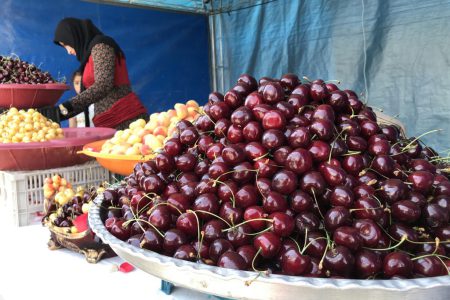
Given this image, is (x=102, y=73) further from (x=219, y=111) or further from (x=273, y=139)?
(x=273, y=139)

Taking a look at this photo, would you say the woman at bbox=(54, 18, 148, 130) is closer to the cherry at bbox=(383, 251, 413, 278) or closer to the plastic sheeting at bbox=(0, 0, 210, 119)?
the plastic sheeting at bbox=(0, 0, 210, 119)

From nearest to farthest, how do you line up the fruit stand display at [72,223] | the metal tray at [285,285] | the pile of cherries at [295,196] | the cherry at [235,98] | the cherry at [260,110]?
the metal tray at [285,285]
the pile of cherries at [295,196]
the cherry at [260,110]
the cherry at [235,98]
the fruit stand display at [72,223]

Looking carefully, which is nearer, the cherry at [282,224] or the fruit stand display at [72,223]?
the cherry at [282,224]

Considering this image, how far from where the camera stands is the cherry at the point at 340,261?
67cm

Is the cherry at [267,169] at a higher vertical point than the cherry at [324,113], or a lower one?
lower

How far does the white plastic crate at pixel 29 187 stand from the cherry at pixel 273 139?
1.39m

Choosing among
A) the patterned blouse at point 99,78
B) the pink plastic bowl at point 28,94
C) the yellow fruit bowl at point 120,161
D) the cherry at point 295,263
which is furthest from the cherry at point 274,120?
the patterned blouse at point 99,78

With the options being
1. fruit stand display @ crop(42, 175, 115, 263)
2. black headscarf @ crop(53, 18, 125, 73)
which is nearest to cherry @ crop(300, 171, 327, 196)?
fruit stand display @ crop(42, 175, 115, 263)

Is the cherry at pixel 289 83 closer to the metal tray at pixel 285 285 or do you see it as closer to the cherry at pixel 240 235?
the cherry at pixel 240 235

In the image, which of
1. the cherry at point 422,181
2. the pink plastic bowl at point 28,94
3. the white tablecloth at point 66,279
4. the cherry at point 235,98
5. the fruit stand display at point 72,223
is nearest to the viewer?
the cherry at point 422,181

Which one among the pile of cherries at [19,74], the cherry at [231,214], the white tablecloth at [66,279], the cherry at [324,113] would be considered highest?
the pile of cherries at [19,74]

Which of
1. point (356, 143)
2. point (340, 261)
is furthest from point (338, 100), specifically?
point (340, 261)

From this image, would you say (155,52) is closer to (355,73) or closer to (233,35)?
(233,35)

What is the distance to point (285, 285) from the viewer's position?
2.06 ft
